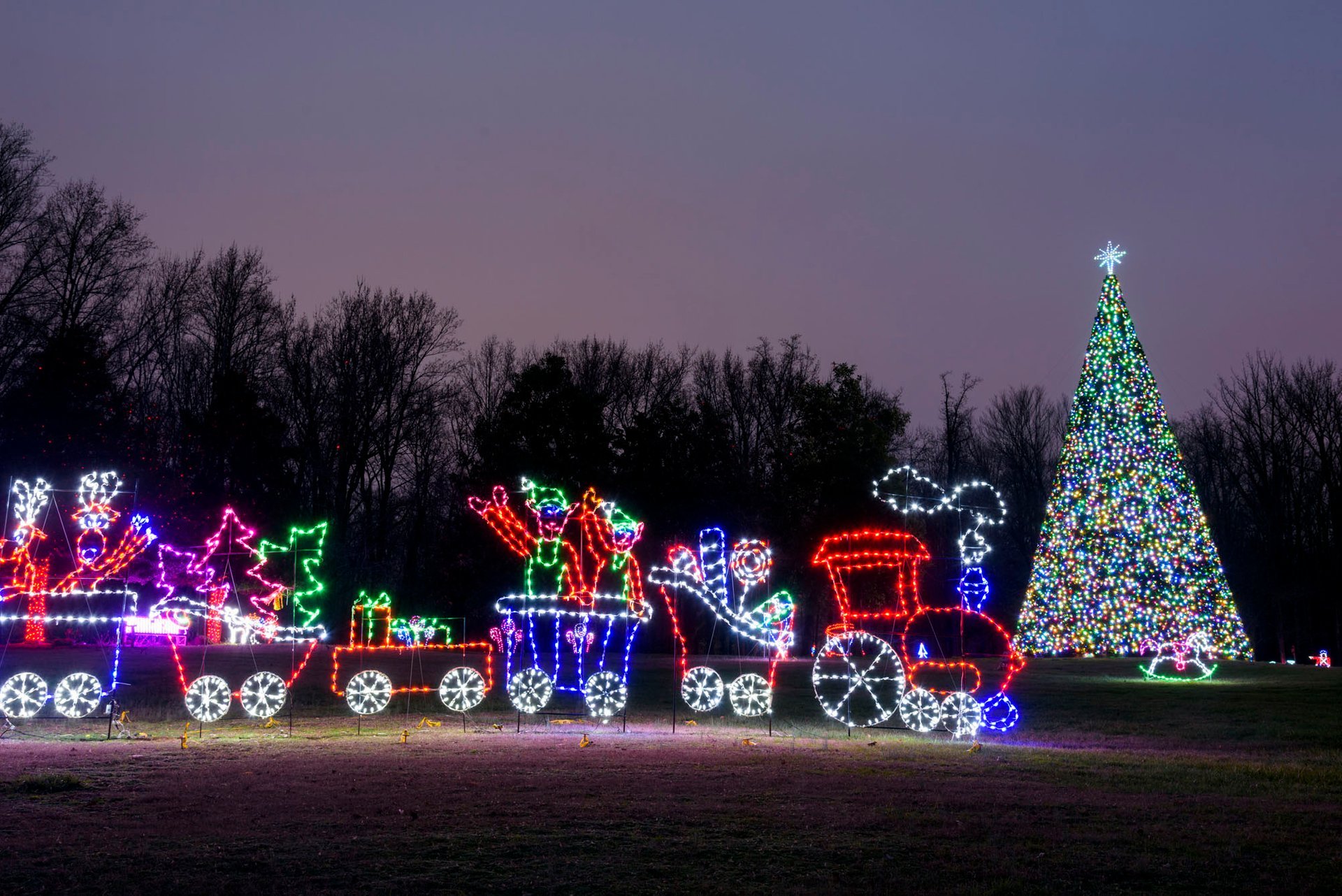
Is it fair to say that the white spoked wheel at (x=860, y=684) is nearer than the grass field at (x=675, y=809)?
No

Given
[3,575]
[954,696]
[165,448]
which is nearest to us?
[954,696]

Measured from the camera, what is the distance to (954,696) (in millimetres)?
15633

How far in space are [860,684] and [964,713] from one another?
133 inches

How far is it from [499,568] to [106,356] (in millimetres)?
13912

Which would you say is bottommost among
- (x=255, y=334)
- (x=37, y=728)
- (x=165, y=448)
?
(x=37, y=728)

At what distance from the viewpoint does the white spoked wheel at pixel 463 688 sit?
1791cm

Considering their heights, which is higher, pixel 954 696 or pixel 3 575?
pixel 3 575

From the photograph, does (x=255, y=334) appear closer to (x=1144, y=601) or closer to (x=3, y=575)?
(x=3, y=575)

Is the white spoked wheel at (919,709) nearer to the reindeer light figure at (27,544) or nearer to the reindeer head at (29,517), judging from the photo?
the reindeer light figure at (27,544)

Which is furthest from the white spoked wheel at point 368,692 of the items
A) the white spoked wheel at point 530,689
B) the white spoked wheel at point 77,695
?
the white spoked wheel at point 77,695

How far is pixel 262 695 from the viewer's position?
16750 mm

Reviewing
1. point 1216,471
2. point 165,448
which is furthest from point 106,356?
point 1216,471

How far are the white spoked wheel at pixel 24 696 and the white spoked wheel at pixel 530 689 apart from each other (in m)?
6.21

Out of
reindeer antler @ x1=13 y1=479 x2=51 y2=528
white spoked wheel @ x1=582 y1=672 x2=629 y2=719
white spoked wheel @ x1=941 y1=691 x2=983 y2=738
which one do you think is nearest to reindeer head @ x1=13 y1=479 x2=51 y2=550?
reindeer antler @ x1=13 y1=479 x2=51 y2=528
